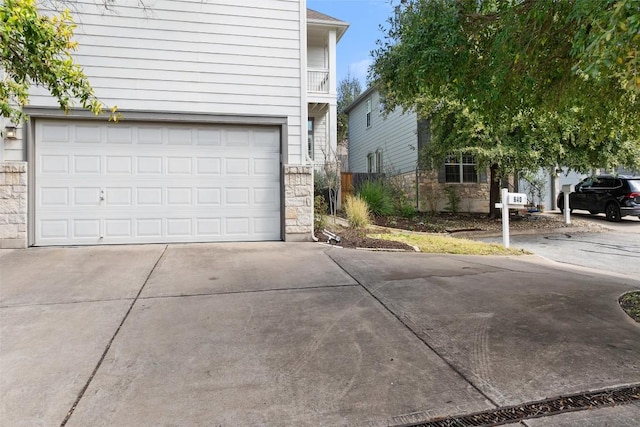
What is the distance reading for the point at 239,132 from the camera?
8578 millimetres

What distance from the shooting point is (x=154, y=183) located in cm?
813

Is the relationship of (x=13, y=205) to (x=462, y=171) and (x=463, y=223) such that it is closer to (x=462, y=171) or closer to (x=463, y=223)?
(x=463, y=223)

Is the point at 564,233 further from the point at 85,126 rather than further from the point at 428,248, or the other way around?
the point at 85,126

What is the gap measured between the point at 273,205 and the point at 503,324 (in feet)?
18.7

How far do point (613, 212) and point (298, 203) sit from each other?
13897 millimetres

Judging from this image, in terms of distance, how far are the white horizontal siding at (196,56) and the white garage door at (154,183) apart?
53 cm

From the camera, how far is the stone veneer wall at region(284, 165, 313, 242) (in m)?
8.58

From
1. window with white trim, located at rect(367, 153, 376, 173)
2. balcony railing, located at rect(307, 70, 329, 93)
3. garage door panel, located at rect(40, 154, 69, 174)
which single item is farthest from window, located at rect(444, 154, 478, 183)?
garage door panel, located at rect(40, 154, 69, 174)

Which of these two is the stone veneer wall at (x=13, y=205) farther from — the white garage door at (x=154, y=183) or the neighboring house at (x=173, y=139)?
the white garage door at (x=154, y=183)

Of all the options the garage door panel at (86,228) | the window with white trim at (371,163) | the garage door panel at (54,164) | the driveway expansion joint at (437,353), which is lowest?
the driveway expansion joint at (437,353)

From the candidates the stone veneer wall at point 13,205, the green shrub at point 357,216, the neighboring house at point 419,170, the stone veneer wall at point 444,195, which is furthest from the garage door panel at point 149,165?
the stone veneer wall at point 444,195

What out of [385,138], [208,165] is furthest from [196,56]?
[385,138]

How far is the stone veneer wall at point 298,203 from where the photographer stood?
28.1 ft

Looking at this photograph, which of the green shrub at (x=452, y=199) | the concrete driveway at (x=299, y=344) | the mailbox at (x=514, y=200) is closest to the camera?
the concrete driveway at (x=299, y=344)
